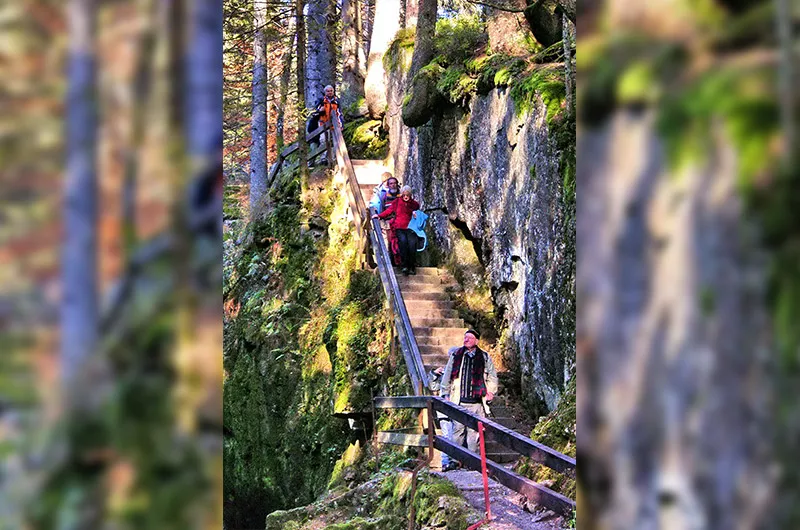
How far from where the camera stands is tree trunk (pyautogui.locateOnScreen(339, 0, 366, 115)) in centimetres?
2264

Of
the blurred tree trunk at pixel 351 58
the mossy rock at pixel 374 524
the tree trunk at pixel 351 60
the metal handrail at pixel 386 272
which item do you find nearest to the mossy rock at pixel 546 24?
the metal handrail at pixel 386 272

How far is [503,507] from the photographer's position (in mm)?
7875

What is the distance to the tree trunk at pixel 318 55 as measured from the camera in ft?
65.4

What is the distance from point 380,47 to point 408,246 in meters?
7.91

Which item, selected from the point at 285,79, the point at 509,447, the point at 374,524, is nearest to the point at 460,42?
the point at 285,79

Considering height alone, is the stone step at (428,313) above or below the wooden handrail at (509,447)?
above

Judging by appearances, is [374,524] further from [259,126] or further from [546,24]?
[259,126]

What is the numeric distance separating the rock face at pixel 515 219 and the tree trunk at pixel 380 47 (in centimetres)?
457
